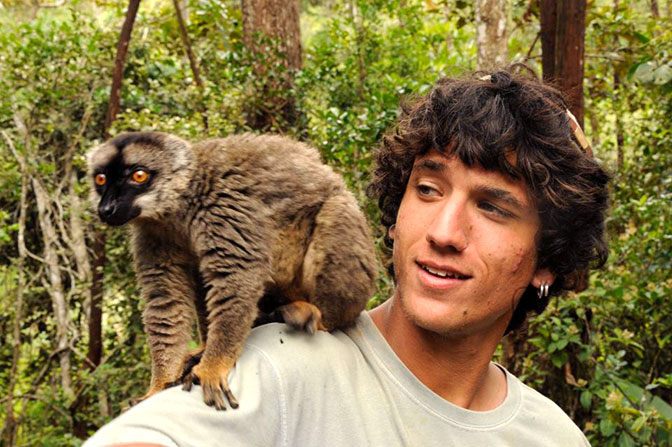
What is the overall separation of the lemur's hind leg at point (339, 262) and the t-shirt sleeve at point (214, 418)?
524 mm

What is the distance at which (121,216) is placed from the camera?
8.29 feet

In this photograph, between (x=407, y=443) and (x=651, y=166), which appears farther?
(x=651, y=166)

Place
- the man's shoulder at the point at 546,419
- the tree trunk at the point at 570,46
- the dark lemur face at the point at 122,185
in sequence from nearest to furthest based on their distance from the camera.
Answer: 1. the man's shoulder at the point at 546,419
2. the dark lemur face at the point at 122,185
3. the tree trunk at the point at 570,46

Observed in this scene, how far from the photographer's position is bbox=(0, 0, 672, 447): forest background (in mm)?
4965

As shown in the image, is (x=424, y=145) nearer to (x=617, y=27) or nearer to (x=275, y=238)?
(x=275, y=238)

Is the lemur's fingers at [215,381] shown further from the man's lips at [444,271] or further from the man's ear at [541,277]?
the man's ear at [541,277]

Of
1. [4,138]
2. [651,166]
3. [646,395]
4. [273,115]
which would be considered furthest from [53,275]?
[651,166]

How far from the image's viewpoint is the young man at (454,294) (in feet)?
5.98

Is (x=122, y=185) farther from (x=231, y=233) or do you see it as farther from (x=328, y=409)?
(x=328, y=409)

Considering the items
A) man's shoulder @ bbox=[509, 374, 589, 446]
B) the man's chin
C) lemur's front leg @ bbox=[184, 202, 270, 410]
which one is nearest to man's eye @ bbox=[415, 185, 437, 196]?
the man's chin

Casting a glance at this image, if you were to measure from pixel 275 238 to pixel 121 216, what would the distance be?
0.57m

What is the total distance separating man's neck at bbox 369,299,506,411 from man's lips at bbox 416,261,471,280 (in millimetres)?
209

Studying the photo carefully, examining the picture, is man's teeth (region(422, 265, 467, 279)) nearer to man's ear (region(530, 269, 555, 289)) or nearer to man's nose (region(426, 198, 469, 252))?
man's nose (region(426, 198, 469, 252))

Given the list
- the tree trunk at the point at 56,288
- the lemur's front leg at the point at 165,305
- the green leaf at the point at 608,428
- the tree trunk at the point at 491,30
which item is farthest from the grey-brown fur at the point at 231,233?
the tree trunk at the point at 56,288
